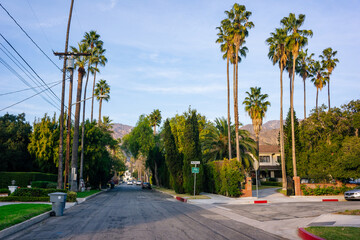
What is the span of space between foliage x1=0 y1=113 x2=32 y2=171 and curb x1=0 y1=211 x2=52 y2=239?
33.4 meters

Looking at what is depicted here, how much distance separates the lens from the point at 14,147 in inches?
1698

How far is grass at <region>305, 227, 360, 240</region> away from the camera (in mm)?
8188

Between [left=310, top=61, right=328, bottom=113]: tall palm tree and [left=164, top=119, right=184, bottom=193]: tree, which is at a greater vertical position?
[left=310, top=61, right=328, bottom=113]: tall palm tree

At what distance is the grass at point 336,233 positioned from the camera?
8.19 metres

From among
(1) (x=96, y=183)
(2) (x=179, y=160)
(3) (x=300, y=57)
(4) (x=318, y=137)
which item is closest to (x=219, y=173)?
(2) (x=179, y=160)

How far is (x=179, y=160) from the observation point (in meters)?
38.0

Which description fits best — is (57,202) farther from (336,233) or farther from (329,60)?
(329,60)

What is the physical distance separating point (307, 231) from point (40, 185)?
23769 mm

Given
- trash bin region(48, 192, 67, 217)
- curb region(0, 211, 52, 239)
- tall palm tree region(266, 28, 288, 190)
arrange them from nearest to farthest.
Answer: curb region(0, 211, 52, 239)
trash bin region(48, 192, 67, 217)
tall palm tree region(266, 28, 288, 190)

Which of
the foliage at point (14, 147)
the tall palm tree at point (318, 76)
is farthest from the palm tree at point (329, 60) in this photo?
the foliage at point (14, 147)

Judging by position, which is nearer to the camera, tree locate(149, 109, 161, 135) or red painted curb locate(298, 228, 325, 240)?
red painted curb locate(298, 228, 325, 240)

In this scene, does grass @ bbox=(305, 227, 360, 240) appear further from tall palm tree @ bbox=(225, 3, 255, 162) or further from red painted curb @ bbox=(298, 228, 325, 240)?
tall palm tree @ bbox=(225, 3, 255, 162)

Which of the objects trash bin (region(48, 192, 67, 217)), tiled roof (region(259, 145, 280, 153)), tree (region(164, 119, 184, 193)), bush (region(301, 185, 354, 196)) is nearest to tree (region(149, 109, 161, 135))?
tiled roof (region(259, 145, 280, 153))

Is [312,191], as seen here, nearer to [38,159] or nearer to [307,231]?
[307,231]
